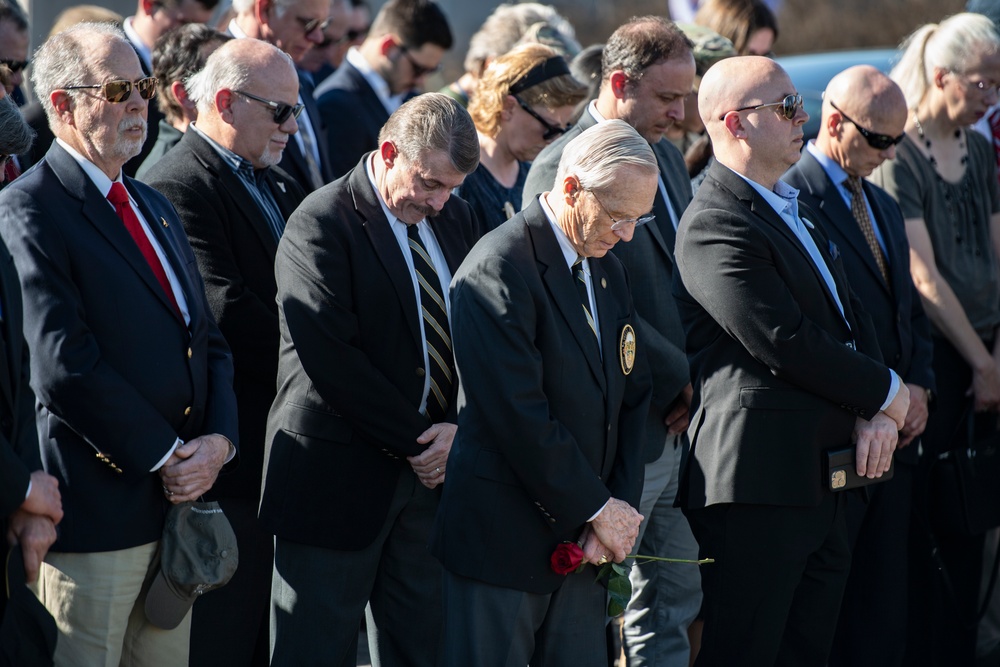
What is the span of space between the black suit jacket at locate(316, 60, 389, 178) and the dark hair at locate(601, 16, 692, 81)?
1.78 meters

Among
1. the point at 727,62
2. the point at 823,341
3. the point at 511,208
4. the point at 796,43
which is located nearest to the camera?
the point at 823,341

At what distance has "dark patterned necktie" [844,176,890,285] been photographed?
466 cm

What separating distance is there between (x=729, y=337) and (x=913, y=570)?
1.85 metres

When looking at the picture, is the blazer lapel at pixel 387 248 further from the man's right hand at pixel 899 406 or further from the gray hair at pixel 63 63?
the man's right hand at pixel 899 406

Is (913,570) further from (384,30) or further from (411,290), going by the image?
(384,30)

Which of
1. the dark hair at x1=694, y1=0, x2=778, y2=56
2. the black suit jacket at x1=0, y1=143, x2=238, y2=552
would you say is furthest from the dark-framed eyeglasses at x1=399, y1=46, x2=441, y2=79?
the black suit jacket at x1=0, y1=143, x2=238, y2=552

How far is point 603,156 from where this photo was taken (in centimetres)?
336

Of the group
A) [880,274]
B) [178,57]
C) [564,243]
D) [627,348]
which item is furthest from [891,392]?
[178,57]

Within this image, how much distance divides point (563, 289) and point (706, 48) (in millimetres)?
2668

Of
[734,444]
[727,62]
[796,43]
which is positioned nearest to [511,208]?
[727,62]

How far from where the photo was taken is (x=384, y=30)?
→ 22.9ft

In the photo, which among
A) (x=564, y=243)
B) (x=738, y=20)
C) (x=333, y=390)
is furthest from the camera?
(x=738, y=20)

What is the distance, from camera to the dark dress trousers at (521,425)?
3.30 meters

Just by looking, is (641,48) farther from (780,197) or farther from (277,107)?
(277,107)
